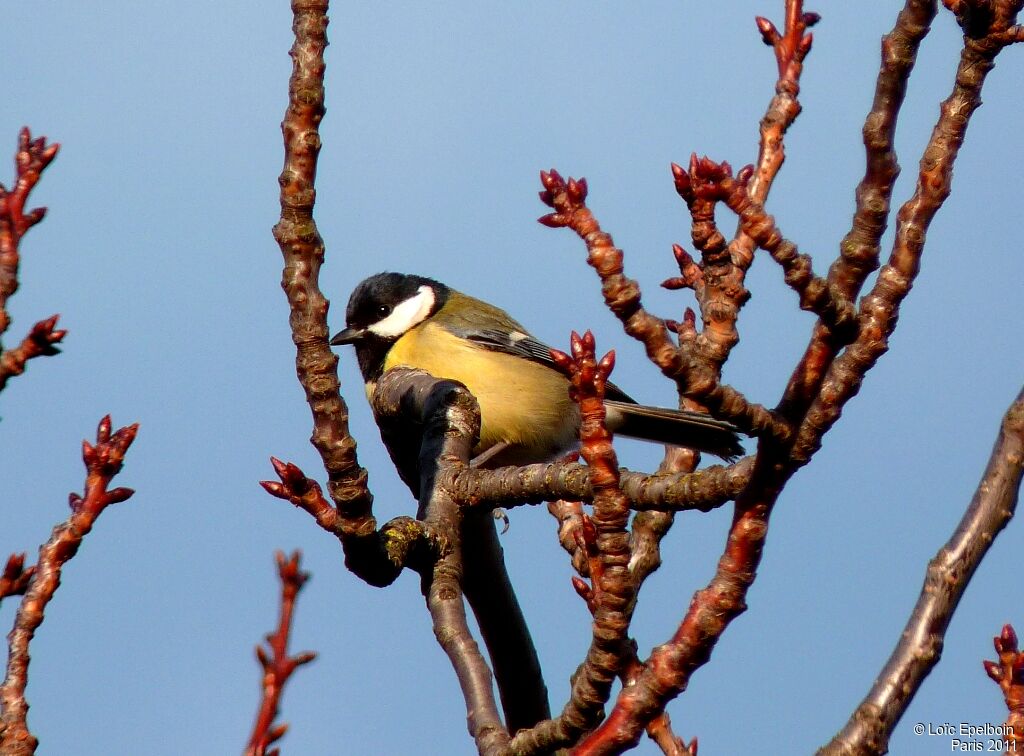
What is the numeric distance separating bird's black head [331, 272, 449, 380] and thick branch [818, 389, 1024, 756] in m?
4.95

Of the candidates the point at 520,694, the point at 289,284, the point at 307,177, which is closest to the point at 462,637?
the point at 520,694

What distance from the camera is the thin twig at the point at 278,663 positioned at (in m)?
1.79

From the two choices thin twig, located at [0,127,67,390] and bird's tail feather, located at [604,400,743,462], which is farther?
bird's tail feather, located at [604,400,743,462]

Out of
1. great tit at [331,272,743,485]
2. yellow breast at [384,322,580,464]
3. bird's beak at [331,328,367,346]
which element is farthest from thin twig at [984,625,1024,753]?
bird's beak at [331,328,367,346]

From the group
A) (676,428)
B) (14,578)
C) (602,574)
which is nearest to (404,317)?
(676,428)

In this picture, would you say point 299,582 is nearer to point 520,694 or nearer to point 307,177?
point 307,177

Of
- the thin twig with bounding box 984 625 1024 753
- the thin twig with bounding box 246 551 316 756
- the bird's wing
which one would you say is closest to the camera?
the thin twig with bounding box 246 551 316 756

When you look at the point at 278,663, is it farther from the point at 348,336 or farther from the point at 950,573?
the point at 348,336

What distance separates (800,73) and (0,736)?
359 cm

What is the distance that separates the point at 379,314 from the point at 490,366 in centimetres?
96

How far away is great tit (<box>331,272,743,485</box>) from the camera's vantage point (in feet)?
20.9

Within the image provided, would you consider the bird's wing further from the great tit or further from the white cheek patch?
the white cheek patch

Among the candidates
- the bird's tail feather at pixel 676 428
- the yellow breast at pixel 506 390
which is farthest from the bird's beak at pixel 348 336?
the bird's tail feather at pixel 676 428

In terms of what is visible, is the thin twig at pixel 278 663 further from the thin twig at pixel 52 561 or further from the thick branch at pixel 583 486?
the thin twig at pixel 52 561
